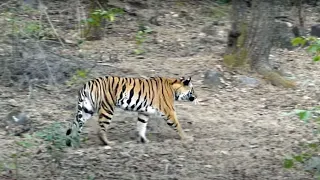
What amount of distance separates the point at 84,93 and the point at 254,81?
125 inches

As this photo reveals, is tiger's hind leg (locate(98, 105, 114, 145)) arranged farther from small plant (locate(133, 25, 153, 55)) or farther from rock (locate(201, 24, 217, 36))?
rock (locate(201, 24, 217, 36))

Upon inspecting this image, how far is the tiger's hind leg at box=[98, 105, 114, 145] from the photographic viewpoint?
7.56 m

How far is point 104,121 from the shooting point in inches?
300

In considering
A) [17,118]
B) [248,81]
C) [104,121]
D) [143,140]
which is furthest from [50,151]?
[248,81]

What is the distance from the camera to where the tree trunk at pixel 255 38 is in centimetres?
1000

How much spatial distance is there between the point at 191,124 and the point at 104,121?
4.17ft

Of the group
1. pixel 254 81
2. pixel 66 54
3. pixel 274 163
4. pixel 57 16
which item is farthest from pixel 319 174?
pixel 57 16

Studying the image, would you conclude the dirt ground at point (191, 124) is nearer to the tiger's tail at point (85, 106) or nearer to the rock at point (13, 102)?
the rock at point (13, 102)

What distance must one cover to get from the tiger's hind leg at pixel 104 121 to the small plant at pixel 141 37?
4197 mm

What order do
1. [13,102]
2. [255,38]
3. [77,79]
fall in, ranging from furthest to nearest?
[255,38]
[77,79]
[13,102]

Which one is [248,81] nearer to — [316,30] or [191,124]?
[191,124]

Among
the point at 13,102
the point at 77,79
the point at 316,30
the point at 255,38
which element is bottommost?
the point at 13,102

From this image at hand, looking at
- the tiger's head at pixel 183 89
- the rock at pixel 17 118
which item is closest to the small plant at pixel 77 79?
the rock at pixel 17 118

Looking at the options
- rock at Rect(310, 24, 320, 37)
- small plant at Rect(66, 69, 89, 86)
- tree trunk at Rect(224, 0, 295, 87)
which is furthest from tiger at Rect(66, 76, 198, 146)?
rock at Rect(310, 24, 320, 37)
